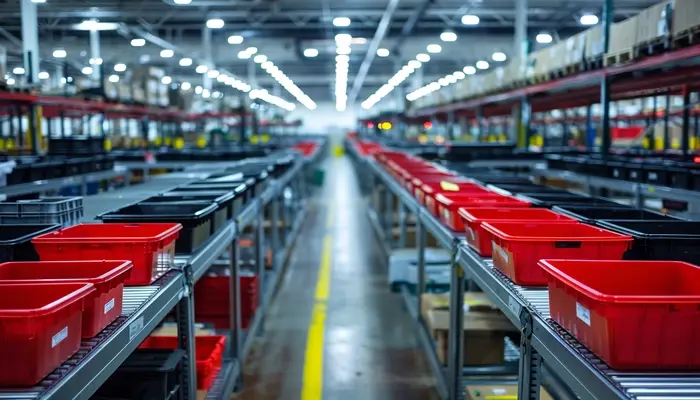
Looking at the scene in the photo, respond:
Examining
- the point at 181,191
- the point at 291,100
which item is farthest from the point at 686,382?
the point at 291,100

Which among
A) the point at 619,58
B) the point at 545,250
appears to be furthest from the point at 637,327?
the point at 619,58

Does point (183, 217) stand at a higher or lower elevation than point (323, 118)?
lower

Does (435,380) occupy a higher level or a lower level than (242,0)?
lower

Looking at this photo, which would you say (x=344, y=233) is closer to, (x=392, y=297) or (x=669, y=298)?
(x=392, y=297)

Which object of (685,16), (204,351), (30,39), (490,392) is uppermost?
(30,39)

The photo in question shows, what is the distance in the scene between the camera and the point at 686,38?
4379 millimetres

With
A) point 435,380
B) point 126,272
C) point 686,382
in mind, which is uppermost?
point 126,272

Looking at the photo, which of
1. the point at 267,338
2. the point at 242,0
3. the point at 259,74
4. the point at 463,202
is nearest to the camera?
the point at 463,202

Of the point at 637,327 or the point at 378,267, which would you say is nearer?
the point at 637,327

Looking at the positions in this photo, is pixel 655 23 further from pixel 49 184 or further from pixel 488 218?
pixel 49 184

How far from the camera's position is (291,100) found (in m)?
42.4

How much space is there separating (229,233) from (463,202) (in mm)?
1396

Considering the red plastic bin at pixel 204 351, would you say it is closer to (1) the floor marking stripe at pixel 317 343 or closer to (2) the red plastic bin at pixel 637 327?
(1) the floor marking stripe at pixel 317 343

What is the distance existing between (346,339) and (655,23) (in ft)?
11.4
